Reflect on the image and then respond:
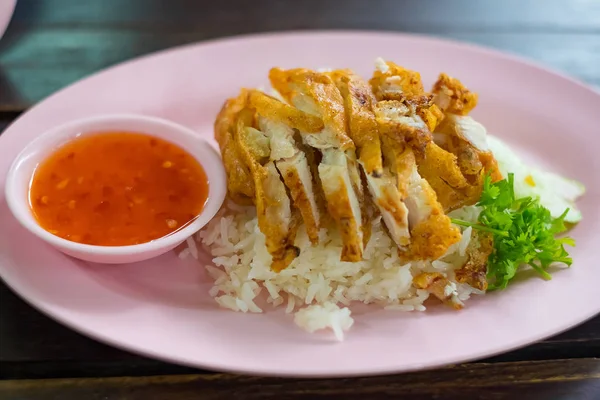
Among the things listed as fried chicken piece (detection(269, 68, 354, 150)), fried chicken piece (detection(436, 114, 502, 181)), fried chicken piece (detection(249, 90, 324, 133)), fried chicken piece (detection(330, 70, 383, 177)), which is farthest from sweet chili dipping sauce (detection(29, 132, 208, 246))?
fried chicken piece (detection(436, 114, 502, 181))

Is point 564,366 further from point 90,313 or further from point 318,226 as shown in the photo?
point 90,313

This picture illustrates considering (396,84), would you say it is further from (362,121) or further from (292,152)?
(292,152)

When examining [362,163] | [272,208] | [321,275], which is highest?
[362,163]

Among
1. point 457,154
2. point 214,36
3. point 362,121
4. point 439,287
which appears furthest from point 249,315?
point 214,36

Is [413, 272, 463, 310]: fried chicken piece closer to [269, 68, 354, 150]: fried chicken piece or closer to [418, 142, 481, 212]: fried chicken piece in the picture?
[418, 142, 481, 212]: fried chicken piece

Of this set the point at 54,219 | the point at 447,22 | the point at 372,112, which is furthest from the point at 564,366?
the point at 447,22

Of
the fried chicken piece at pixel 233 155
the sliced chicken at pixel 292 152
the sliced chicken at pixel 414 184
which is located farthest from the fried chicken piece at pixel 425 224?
the fried chicken piece at pixel 233 155
